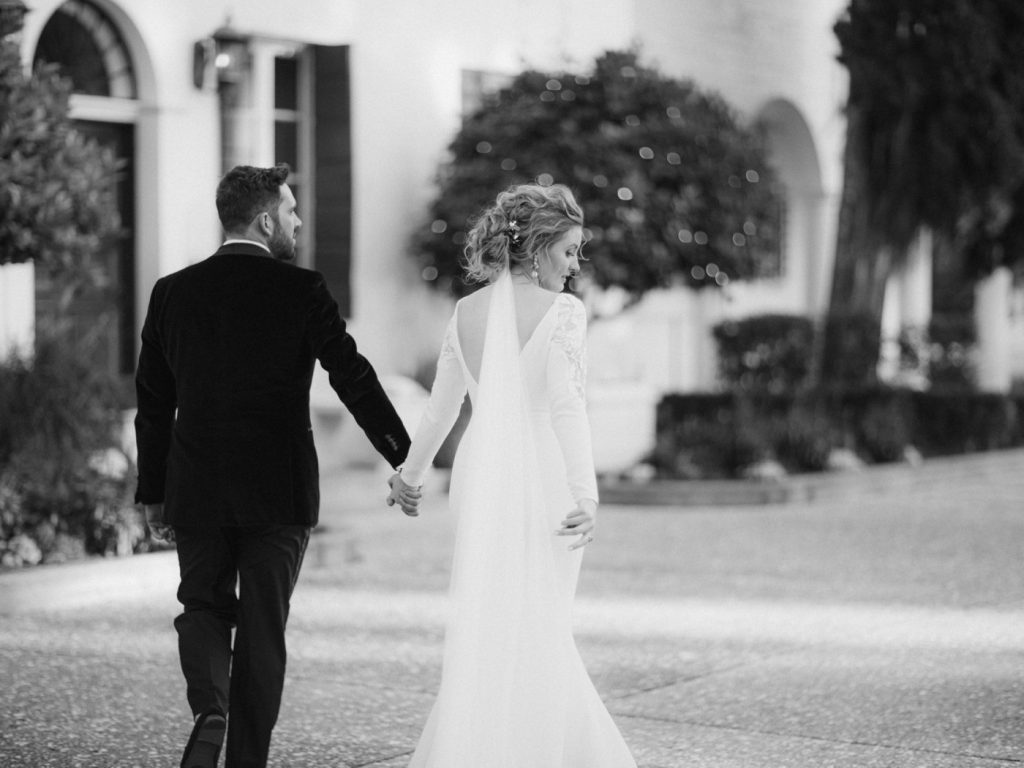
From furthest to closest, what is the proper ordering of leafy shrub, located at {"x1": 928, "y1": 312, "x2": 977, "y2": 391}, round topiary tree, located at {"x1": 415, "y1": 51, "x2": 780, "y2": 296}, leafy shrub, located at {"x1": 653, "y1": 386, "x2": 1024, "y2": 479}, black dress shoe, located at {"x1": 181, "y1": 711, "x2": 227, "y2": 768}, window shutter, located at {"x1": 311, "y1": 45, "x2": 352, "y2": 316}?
1. leafy shrub, located at {"x1": 928, "y1": 312, "x2": 977, "y2": 391}
2. leafy shrub, located at {"x1": 653, "y1": 386, "x2": 1024, "y2": 479}
3. window shutter, located at {"x1": 311, "y1": 45, "x2": 352, "y2": 316}
4. round topiary tree, located at {"x1": 415, "y1": 51, "x2": 780, "y2": 296}
5. black dress shoe, located at {"x1": 181, "y1": 711, "x2": 227, "y2": 768}

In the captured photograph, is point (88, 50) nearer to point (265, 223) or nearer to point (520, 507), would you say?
point (265, 223)

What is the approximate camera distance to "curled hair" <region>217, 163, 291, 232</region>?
15.4 feet

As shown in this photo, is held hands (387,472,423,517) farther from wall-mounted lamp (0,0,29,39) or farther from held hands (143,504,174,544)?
wall-mounted lamp (0,0,29,39)

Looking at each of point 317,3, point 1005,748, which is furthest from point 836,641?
point 317,3

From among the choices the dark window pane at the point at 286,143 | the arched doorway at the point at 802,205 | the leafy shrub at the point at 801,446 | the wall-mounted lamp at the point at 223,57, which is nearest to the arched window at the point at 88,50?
the wall-mounted lamp at the point at 223,57

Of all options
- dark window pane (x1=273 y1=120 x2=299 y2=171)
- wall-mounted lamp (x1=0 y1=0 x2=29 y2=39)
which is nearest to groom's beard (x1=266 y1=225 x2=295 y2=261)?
wall-mounted lamp (x1=0 y1=0 x2=29 y2=39)

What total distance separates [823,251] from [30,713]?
598 inches

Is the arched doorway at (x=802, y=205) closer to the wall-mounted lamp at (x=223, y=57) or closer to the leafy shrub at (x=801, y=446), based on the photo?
the leafy shrub at (x=801, y=446)

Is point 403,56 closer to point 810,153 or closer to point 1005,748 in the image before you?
point 810,153

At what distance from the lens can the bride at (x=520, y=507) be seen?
4.59 m

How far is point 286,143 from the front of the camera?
13.2 m

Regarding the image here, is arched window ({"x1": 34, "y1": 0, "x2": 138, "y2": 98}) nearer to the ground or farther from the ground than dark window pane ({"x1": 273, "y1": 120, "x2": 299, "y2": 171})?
farther from the ground

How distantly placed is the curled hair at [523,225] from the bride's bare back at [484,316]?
0.08m

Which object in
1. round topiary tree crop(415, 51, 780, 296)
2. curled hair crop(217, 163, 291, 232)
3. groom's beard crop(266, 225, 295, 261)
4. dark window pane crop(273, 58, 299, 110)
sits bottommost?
groom's beard crop(266, 225, 295, 261)
